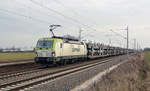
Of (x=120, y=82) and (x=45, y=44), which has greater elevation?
(x=45, y=44)

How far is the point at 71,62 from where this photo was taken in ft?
78.2

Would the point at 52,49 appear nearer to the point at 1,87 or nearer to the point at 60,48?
the point at 60,48

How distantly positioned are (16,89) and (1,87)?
1017mm

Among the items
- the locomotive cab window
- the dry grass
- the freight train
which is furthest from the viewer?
the locomotive cab window

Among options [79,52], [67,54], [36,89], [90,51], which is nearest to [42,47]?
[67,54]

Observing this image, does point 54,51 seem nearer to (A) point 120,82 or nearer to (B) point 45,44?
(B) point 45,44

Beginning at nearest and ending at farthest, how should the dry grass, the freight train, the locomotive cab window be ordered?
1. the dry grass
2. the freight train
3. the locomotive cab window

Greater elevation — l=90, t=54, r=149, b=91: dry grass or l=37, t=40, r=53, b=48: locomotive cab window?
l=37, t=40, r=53, b=48: locomotive cab window

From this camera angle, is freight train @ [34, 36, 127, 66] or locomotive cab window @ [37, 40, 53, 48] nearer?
freight train @ [34, 36, 127, 66]

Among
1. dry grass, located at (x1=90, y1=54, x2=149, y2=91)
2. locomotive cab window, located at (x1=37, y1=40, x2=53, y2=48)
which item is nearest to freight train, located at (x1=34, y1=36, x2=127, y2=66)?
locomotive cab window, located at (x1=37, y1=40, x2=53, y2=48)

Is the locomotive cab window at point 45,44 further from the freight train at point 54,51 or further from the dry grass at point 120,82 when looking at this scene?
the dry grass at point 120,82

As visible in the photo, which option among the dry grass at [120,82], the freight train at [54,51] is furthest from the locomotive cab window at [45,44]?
the dry grass at [120,82]

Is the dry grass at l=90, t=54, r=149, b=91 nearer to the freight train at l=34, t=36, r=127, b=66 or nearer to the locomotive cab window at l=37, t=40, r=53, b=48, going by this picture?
the freight train at l=34, t=36, r=127, b=66

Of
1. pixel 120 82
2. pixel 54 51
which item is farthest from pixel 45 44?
pixel 120 82
